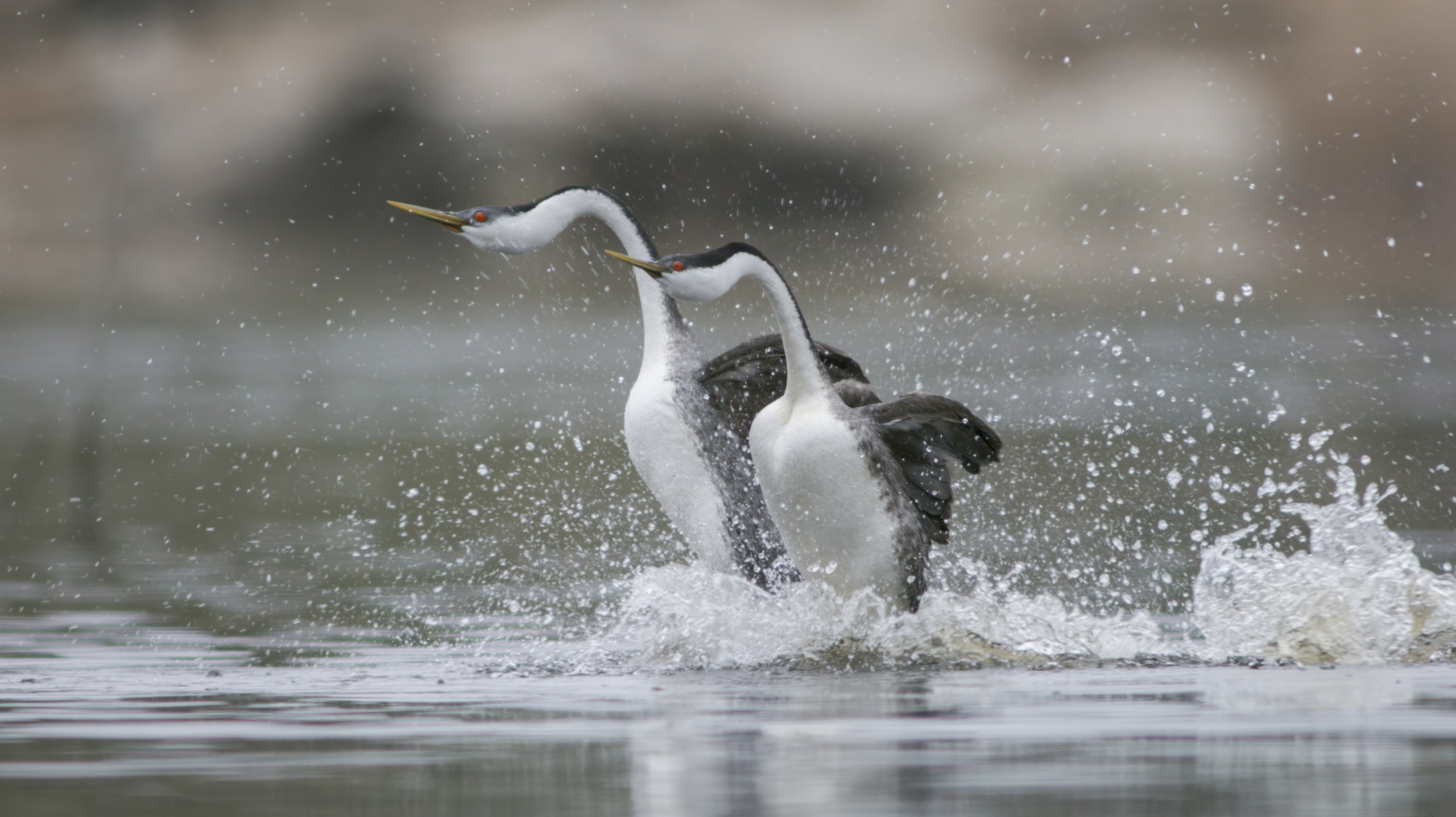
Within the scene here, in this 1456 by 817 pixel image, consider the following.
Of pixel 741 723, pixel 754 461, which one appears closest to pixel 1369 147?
pixel 754 461

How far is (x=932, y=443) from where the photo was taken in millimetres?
7414

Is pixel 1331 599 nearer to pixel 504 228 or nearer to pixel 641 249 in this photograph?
pixel 641 249

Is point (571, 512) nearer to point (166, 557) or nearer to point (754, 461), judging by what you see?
point (166, 557)

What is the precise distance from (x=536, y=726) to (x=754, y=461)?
2142 mm

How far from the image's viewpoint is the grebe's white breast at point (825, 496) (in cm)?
695

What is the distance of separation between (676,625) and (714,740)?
225 centimetres

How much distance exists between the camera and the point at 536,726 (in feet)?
16.8

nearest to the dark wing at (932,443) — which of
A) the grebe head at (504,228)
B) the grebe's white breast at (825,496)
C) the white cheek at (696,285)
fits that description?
the grebe's white breast at (825,496)

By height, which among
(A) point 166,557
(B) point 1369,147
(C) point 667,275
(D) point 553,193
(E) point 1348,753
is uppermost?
(B) point 1369,147

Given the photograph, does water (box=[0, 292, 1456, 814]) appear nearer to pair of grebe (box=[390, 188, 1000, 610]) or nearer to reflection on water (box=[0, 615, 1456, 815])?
reflection on water (box=[0, 615, 1456, 815])

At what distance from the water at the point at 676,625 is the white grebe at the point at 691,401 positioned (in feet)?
0.76

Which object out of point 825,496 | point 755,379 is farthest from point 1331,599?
point 755,379

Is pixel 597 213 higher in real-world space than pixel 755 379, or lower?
higher

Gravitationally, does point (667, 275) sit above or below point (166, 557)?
above
